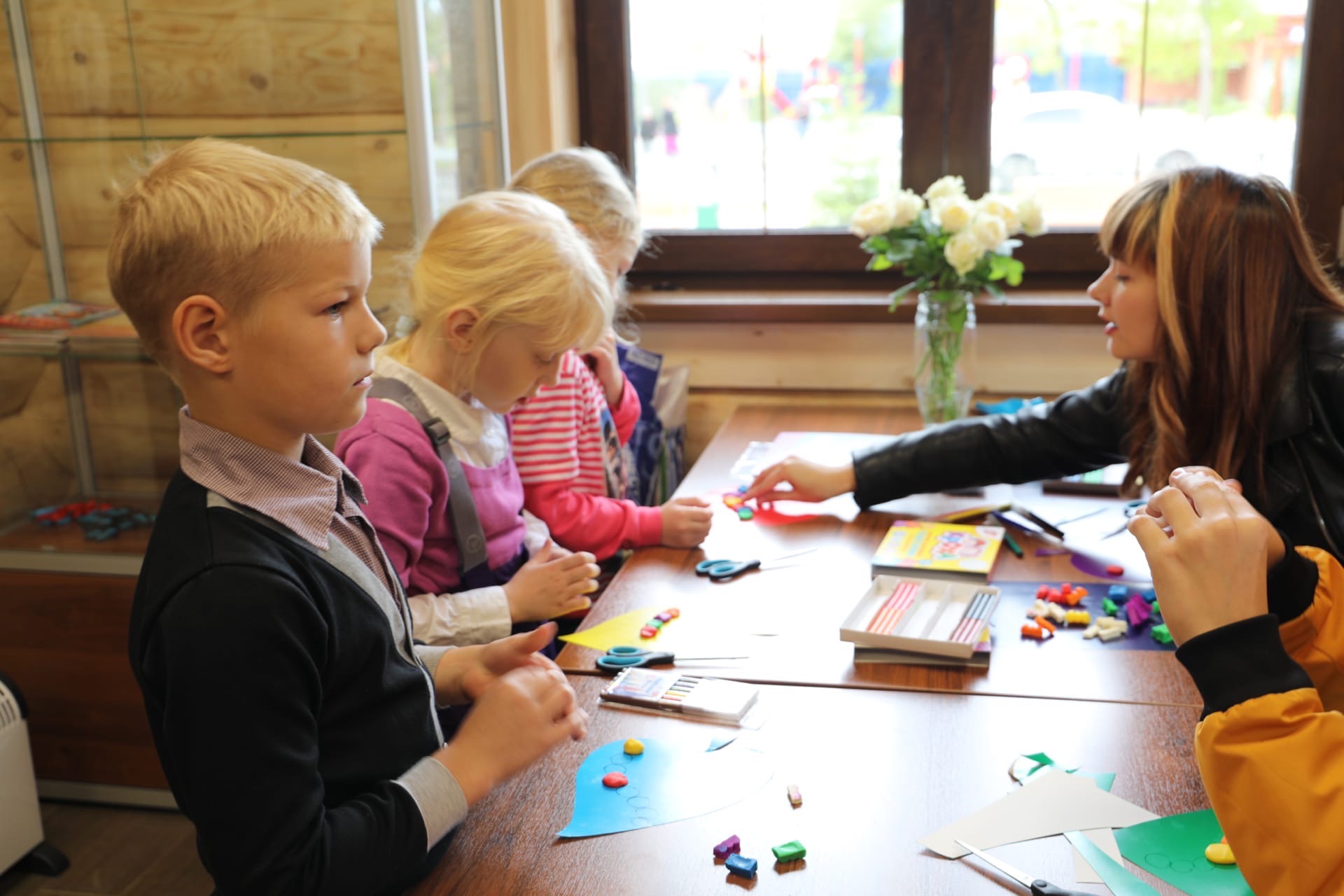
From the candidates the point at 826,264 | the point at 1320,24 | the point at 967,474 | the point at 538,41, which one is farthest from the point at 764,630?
the point at 1320,24

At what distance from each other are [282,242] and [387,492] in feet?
1.82

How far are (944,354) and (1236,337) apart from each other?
29.3 inches

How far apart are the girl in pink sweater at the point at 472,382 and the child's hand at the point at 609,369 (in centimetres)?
60

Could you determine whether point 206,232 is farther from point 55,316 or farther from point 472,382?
point 55,316

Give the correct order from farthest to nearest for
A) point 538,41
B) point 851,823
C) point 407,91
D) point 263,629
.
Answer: point 538,41
point 407,91
point 851,823
point 263,629

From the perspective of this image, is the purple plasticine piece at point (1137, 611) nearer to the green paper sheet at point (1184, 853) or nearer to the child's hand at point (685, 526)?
the green paper sheet at point (1184, 853)

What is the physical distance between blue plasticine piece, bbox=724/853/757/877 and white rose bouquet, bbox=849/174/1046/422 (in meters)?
1.43

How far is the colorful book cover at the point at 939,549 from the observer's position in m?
1.55

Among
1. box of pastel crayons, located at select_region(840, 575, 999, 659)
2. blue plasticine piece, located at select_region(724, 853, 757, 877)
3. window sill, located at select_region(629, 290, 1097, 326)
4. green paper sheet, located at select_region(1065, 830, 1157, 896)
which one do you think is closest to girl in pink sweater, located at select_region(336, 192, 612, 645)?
box of pastel crayons, located at select_region(840, 575, 999, 659)

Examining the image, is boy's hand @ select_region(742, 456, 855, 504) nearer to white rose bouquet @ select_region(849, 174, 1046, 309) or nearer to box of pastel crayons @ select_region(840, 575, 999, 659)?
box of pastel crayons @ select_region(840, 575, 999, 659)

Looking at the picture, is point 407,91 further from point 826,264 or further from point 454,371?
point 826,264

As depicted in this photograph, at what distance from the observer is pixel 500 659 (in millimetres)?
1133

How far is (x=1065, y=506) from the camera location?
187 centimetres

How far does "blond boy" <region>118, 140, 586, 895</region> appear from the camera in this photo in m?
0.81
